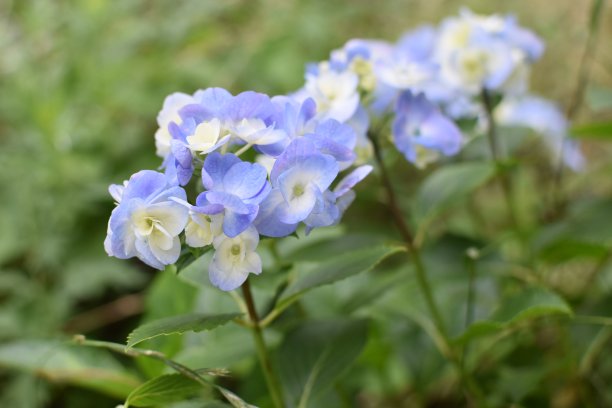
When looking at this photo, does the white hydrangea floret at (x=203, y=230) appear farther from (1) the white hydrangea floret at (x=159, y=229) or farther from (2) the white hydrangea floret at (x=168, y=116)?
(2) the white hydrangea floret at (x=168, y=116)

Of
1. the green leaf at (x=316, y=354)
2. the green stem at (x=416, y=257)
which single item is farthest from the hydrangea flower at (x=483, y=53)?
the green leaf at (x=316, y=354)

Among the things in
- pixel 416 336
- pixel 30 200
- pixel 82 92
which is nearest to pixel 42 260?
pixel 30 200

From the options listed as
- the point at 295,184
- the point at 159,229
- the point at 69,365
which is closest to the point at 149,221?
the point at 159,229

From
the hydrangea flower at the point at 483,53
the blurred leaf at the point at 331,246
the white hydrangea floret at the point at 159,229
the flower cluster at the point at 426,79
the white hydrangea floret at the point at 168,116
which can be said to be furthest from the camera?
the hydrangea flower at the point at 483,53

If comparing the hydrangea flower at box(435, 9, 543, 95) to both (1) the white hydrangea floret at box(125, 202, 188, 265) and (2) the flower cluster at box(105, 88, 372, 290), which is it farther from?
(1) the white hydrangea floret at box(125, 202, 188, 265)

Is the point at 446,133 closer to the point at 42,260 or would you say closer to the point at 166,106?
the point at 166,106
